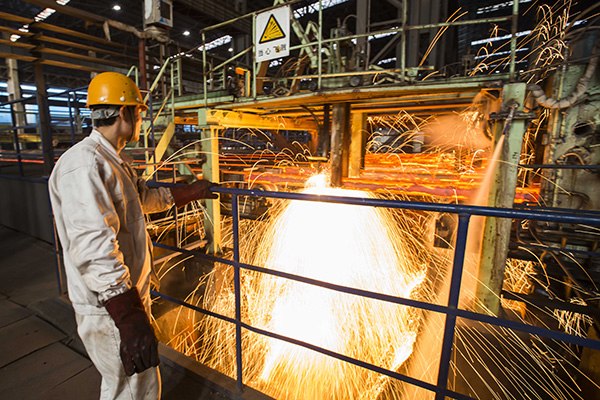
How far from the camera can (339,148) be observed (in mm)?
3367

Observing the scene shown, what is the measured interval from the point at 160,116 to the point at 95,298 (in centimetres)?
496

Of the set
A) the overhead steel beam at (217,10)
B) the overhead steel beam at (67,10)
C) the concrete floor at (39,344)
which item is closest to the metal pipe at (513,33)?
the concrete floor at (39,344)

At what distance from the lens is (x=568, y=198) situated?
A: 3.66 meters

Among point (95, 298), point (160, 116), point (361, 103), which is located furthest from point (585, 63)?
point (160, 116)

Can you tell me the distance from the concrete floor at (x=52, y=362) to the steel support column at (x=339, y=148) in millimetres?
2257

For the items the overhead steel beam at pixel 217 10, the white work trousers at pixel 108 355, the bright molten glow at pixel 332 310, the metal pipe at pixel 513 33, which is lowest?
the bright molten glow at pixel 332 310

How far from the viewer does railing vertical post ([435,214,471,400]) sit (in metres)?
1.15

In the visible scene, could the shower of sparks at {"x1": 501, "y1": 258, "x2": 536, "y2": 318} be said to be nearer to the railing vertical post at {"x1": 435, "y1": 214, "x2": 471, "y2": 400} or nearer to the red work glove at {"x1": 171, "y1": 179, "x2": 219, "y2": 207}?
the railing vertical post at {"x1": 435, "y1": 214, "x2": 471, "y2": 400}

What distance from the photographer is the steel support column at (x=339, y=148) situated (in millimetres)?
3379

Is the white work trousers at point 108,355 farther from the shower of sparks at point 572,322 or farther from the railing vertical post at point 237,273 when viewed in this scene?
the shower of sparks at point 572,322

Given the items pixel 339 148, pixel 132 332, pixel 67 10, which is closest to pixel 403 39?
pixel 339 148

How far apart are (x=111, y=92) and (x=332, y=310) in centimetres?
377

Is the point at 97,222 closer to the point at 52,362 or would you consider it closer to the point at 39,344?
the point at 52,362

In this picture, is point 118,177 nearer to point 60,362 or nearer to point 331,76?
point 60,362
